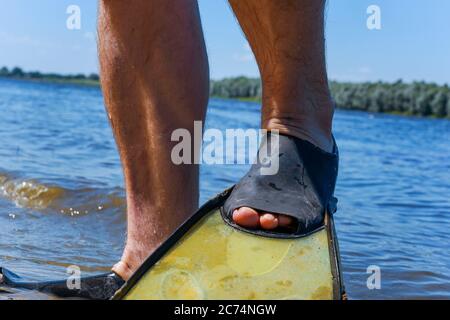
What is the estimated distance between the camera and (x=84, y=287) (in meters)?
1.81

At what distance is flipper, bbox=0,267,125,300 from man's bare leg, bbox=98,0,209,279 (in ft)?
0.19

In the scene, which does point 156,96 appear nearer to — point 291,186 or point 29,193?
point 291,186

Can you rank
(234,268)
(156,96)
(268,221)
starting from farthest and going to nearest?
(156,96), (268,221), (234,268)

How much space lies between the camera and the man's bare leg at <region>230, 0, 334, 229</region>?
1595 millimetres

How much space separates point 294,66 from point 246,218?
41 cm

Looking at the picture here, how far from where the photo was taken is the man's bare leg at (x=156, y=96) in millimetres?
1705

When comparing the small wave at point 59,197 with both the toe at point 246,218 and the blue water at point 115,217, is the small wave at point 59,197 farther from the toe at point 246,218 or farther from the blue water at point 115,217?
the toe at point 246,218

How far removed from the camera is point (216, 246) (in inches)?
54.1

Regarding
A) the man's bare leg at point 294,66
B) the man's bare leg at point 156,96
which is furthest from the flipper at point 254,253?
the man's bare leg at point 156,96

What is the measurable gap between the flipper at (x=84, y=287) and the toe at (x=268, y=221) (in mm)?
527

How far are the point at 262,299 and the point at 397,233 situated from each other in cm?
257

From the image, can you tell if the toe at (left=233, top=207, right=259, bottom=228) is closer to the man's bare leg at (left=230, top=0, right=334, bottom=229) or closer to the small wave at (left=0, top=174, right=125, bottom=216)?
the man's bare leg at (left=230, top=0, right=334, bottom=229)

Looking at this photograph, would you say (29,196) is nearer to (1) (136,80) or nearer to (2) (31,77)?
(1) (136,80)

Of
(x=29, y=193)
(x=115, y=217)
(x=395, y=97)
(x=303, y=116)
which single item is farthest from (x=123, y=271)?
(x=395, y=97)
